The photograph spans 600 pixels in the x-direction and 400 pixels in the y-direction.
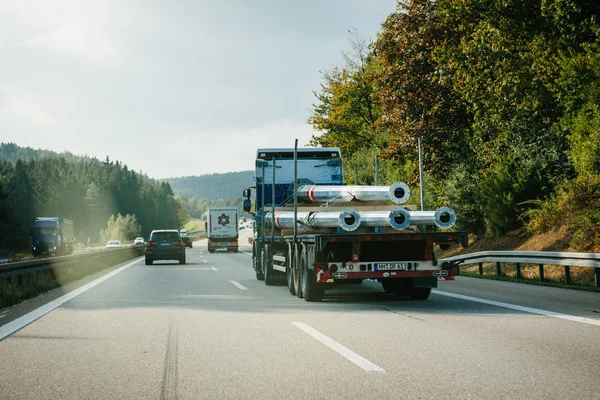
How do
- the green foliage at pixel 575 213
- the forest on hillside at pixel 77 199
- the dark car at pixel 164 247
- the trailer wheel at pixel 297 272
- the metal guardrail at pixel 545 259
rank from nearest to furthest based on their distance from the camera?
the trailer wheel at pixel 297 272, the metal guardrail at pixel 545 259, the green foliage at pixel 575 213, the dark car at pixel 164 247, the forest on hillside at pixel 77 199

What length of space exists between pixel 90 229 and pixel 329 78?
12426cm

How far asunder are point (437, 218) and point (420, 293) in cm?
218

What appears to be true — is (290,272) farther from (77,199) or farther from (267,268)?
(77,199)

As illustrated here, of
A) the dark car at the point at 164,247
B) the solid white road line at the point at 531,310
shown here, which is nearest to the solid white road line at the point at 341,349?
the solid white road line at the point at 531,310

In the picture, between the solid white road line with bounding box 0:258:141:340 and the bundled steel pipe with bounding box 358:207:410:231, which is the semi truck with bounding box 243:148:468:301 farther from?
the solid white road line with bounding box 0:258:141:340

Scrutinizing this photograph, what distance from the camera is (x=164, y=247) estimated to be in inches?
1286

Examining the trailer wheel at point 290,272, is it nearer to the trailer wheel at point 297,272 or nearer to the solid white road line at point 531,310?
the trailer wheel at point 297,272

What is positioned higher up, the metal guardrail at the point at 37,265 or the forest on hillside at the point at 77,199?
the forest on hillside at the point at 77,199

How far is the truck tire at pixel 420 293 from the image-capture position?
1301cm

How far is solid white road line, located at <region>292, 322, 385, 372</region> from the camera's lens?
6.47 metres

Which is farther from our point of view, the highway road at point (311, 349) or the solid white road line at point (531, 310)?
the solid white road line at point (531, 310)

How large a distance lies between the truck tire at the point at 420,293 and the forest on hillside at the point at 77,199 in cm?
8366

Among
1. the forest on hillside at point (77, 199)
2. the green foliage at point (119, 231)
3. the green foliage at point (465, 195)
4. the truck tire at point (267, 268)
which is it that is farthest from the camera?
the green foliage at point (119, 231)

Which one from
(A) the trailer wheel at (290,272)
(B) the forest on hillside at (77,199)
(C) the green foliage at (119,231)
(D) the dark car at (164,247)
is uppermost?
(B) the forest on hillside at (77,199)
